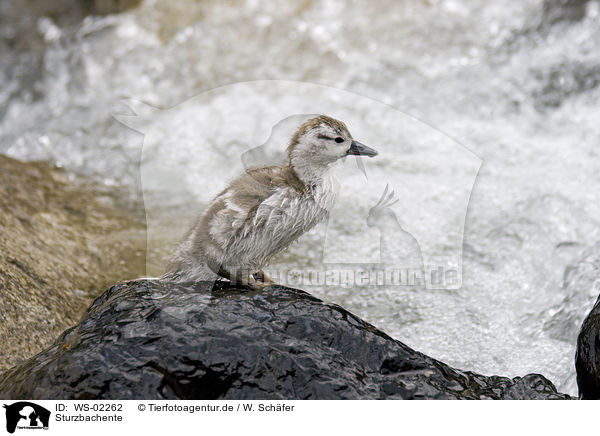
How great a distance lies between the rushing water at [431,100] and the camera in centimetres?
536

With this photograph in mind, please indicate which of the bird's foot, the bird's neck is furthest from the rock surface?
the bird's neck

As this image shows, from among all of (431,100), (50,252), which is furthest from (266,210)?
(431,100)

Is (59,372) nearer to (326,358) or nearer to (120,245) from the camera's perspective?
(326,358)

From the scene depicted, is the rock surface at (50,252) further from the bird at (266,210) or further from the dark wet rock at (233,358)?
the bird at (266,210)

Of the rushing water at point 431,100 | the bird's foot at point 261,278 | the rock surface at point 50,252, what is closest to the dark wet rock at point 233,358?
the bird's foot at point 261,278

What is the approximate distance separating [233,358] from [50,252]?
2.36 m

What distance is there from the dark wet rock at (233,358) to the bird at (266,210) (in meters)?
0.24

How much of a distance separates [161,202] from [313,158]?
2.70 metres

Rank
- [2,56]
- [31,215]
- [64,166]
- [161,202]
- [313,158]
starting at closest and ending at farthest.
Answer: [313,158], [31,215], [161,202], [64,166], [2,56]
